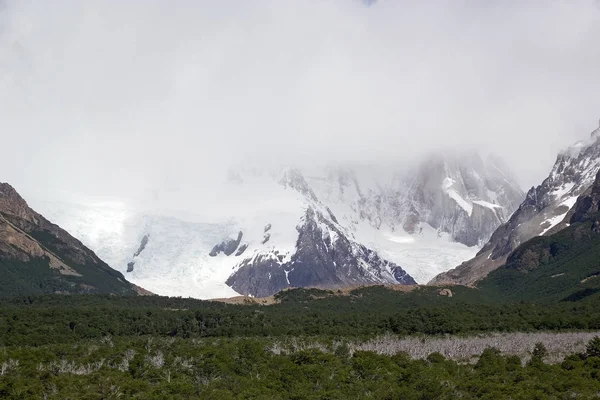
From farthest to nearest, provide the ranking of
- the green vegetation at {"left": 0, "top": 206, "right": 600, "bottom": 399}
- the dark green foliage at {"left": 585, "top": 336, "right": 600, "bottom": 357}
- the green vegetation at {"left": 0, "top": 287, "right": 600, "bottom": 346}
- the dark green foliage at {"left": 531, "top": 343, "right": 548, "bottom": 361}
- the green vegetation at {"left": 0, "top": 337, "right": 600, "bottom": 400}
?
the green vegetation at {"left": 0, "top": 287, "right": 600, "bottom": 346}
the dark green foliage at {"left": 531, "top": 343, "right": 548, "bottom": 361}
the dark green foliage at {"left": 585, "top": 336, "right": 600, "bottom": 357}
the green vegetation at {"left": 0, "top": 206, "right": 600, "bottom": 399}
the green vegetation at {"left": 0, "top": 337, "right": 600, "bottom": 400}

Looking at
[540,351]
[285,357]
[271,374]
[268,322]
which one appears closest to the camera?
[271,374]

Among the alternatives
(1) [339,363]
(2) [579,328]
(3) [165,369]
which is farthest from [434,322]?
(3) [165,369]

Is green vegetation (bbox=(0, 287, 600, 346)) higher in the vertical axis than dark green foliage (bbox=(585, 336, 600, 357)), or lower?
higher

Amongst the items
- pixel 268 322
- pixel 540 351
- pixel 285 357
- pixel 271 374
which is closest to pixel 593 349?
pixel 540 351

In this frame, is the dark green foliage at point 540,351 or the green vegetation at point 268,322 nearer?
the dark green foliage at point 540,351

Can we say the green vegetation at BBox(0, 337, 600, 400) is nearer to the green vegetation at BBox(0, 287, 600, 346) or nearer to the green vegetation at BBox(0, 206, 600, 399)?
the green vegetation at BBox(0, 206, 600, 399)

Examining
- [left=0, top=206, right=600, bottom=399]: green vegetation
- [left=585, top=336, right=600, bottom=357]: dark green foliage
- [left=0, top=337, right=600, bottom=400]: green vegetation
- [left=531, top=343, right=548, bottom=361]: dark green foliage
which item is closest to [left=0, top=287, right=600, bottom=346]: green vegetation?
[left=0, top=206, right=600, bottom=399]: green vegetation

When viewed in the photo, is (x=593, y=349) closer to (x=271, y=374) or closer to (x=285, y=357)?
(x=285, y=357)

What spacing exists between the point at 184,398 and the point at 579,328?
318 feet

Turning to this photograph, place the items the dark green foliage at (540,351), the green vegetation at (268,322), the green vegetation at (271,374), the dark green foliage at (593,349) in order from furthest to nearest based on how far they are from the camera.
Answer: the green vegetation at (268,322) → the dark green foliage at (540,351) → the dark green foliage at (593,349) → the green vegetation at (271,374)

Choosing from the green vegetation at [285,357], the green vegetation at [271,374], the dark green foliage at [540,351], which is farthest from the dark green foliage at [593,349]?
the dark green foliage at [540,351]

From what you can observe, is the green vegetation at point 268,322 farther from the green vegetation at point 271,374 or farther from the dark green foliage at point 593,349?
the dark green foliage at point 593,349

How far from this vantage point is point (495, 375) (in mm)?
99688

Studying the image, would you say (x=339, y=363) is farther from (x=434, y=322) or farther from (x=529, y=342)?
(x=434, y=322)
